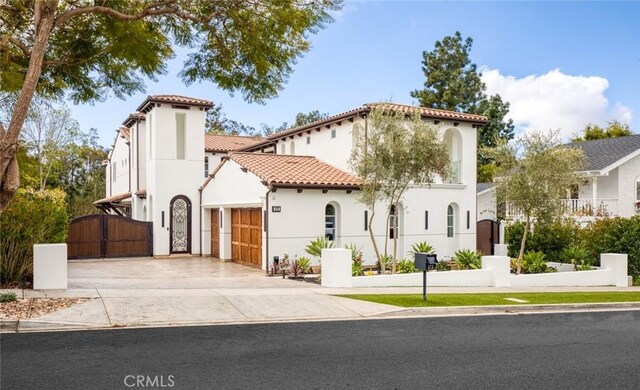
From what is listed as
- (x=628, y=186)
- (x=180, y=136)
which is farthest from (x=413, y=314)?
(x=628, y=186)

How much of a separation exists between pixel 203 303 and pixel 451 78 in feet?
135

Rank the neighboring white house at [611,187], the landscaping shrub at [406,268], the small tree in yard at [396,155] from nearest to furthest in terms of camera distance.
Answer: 1. the small tree in yard at [396,155]
2. the landscaping shrub at [406,268]
3. the neighboring white house at [611,187]

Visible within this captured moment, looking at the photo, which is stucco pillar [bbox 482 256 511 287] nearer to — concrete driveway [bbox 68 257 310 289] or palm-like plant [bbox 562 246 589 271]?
palm-like plant [bbox 562 246 589 271]

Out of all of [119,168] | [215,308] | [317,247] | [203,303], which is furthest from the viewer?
[119,168]

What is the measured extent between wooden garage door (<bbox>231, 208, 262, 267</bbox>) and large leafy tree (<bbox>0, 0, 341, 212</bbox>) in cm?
771

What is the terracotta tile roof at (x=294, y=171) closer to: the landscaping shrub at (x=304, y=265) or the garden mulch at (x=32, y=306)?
the landscaping shrub at (x=304, y=265)

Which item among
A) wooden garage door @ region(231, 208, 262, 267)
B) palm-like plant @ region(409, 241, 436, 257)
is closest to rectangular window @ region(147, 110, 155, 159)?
wooden garage door @ region(231, 208, 262, 267)

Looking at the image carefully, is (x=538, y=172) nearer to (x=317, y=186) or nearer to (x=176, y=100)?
(x=317, y=186)

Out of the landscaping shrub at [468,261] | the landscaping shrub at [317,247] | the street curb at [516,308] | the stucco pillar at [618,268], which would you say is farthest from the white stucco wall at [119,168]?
the stucco pillar at [618,268]

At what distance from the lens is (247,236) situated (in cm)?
2175

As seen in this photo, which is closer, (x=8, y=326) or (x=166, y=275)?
(x=8, y=326)

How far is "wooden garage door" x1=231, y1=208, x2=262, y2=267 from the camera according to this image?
2061 cm

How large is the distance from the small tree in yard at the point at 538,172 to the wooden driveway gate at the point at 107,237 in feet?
51.1

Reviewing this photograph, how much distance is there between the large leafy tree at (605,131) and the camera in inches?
1881
